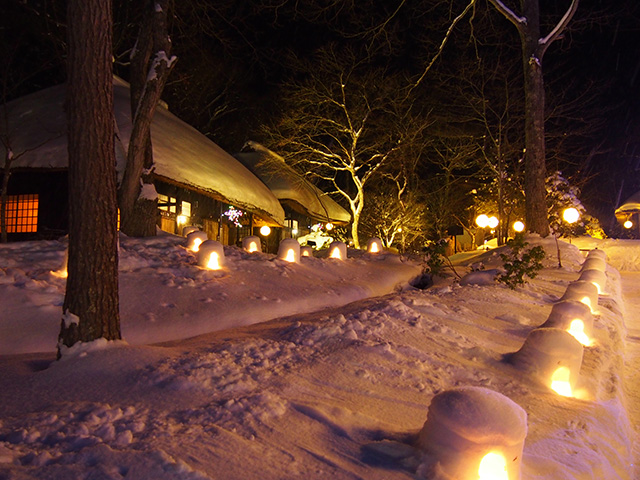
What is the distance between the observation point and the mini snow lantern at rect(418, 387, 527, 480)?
8.50 ft

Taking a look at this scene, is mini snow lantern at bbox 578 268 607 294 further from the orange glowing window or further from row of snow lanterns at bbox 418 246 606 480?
the orange glowing window

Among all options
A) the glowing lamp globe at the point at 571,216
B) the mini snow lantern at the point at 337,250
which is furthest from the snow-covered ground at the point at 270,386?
the glowing lamp globe at the point at 571,216

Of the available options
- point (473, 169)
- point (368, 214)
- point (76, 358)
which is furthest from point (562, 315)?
point (473, 169)

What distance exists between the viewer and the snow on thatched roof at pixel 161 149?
→ 41.6ft

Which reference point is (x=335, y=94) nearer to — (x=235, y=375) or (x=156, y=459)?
(x=235, y=375)

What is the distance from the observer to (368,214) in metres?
25.9

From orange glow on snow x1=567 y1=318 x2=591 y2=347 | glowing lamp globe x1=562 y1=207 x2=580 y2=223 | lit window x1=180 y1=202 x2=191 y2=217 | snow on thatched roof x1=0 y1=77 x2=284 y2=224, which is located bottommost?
orange glow on snow x1=567 y1=318 x2=591 y2=347

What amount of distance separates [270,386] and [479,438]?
1626 mm

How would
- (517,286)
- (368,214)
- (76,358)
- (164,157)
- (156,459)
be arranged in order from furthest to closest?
(368,214)
(164,157)
(517,286)
(76,358)
(156,459)

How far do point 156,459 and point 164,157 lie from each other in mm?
11802

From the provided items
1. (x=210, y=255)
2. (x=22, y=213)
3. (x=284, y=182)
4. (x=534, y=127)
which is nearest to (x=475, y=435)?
(x=210, y=255)

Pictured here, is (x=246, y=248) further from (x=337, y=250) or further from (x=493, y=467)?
(x=493, y=467)

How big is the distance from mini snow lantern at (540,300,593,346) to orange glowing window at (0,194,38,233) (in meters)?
13.9

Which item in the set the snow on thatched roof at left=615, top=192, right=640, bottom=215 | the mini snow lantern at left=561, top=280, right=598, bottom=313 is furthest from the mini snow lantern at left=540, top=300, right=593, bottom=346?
the snow on thatched roof at left=615, top=192, right=640, bottom=215
